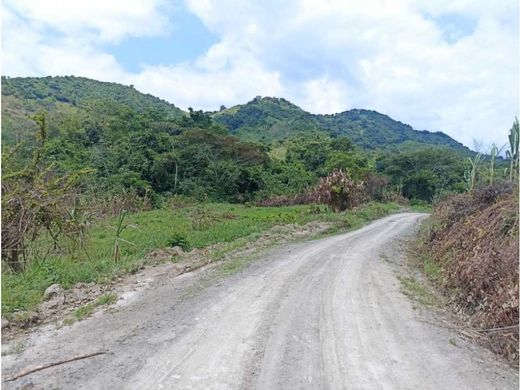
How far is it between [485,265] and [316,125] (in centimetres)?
8891

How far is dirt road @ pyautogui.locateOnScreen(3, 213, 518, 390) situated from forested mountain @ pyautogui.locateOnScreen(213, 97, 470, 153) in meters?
70.7

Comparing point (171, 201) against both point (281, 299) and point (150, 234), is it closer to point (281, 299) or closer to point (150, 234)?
point (150, 234)

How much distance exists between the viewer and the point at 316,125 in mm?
94438

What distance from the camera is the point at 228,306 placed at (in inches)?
276

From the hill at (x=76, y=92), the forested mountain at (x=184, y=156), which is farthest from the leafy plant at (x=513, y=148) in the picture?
the hill at (x=76, y=92)

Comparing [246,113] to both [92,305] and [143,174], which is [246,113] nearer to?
[143,174]

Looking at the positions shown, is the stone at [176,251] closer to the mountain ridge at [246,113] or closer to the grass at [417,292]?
the grass at [417,292]

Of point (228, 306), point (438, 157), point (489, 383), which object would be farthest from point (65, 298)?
point (438, 157)

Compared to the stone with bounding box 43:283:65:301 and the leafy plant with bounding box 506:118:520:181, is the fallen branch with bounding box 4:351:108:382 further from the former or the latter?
the leafy plant with bounding box 506:118:520:181

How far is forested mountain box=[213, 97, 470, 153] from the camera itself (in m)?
85.5

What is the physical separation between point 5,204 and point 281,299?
5.51 m

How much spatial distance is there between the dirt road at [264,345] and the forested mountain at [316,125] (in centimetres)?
7071

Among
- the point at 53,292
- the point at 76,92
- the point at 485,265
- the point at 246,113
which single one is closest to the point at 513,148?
the point at 485,265

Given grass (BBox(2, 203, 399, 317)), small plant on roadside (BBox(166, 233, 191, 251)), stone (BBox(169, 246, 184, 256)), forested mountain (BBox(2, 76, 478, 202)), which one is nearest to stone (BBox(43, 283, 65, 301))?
grass (BBox(2, 203, 399, 317))
